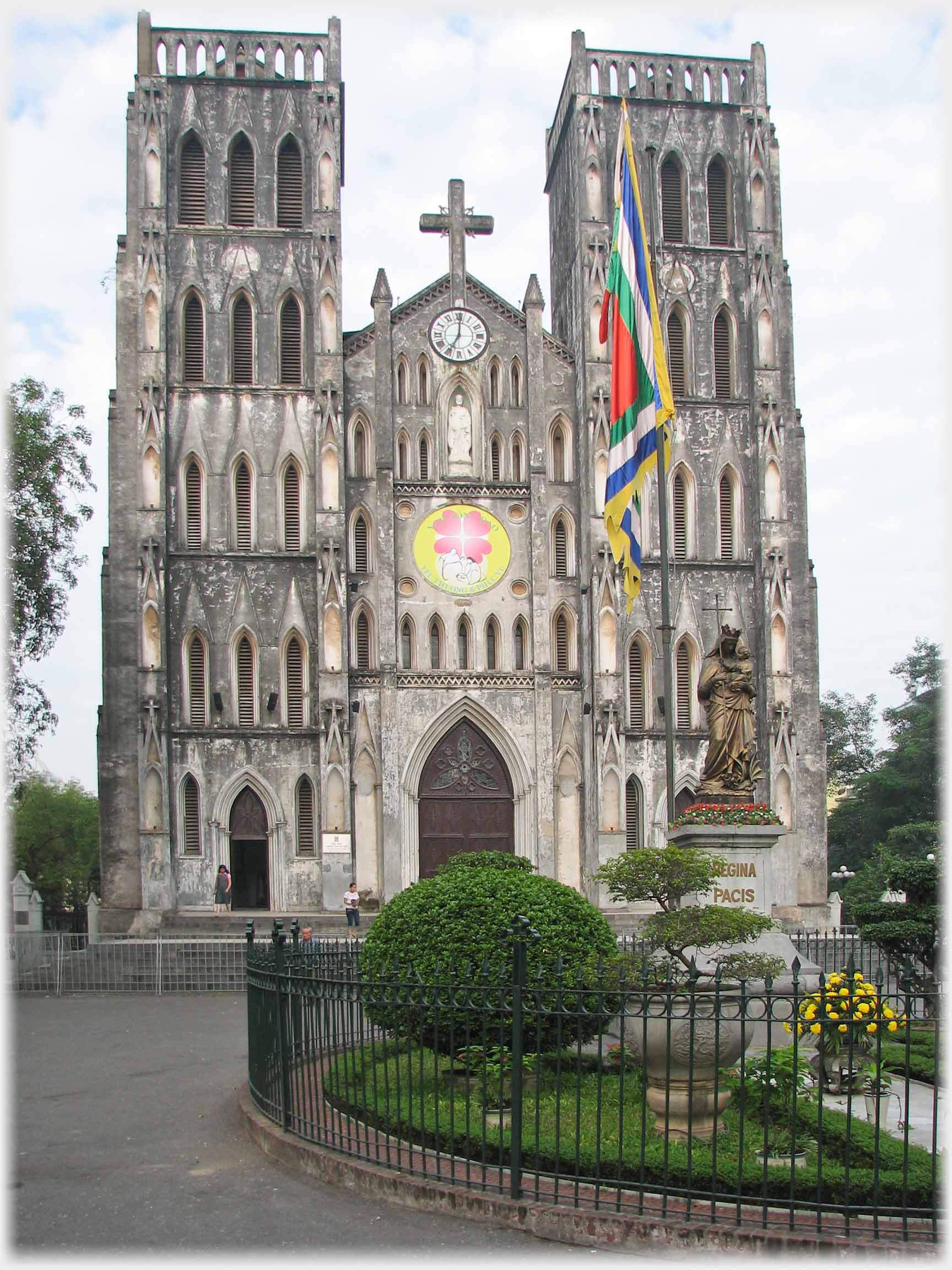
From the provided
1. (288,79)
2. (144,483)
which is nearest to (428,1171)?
(144,483)

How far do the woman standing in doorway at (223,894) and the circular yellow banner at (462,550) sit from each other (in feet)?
28.8

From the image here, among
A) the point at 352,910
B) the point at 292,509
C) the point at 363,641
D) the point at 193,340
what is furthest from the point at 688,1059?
the point at 193,340

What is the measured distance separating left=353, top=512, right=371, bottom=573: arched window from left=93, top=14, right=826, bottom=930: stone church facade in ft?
0.29

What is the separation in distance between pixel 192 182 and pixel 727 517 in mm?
16355

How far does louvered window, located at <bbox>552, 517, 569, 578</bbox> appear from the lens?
35.7 meters

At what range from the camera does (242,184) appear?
3638 cm

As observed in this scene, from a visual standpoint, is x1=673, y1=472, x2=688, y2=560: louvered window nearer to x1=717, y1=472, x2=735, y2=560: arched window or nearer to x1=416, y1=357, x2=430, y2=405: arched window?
x1=717, y1=472, x2=735, y2=560: arched window

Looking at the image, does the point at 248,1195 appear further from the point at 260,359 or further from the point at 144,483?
the point at 260,359

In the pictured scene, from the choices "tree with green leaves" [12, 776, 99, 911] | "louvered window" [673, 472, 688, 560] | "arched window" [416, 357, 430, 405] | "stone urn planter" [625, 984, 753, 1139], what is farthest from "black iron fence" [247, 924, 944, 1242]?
"tree with green leaves" [12, 776, 99, 911]

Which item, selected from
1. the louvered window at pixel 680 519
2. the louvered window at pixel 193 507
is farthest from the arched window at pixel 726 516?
the louvered window at pixel 193 507

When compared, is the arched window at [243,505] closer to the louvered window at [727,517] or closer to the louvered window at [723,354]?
the louvered window at [727,517]

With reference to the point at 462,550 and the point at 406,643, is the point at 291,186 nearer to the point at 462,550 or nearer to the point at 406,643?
the point at 462,550

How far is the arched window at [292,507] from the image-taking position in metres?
34.7

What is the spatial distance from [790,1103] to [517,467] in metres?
26.9
